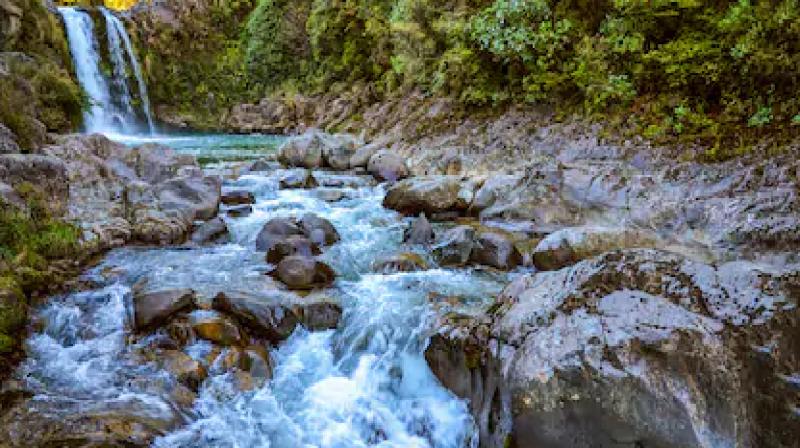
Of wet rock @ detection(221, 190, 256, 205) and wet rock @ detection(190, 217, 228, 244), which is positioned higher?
wet rock @ detection(190, 217, 228, 244)

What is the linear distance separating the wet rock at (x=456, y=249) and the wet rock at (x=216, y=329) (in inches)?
124

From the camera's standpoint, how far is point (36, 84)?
11.5m

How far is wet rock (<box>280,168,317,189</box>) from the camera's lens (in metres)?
11.6

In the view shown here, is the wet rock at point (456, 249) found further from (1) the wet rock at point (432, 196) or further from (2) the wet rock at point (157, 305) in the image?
(2) the wet rock at point (157, 305)

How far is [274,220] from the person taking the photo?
27.6ft

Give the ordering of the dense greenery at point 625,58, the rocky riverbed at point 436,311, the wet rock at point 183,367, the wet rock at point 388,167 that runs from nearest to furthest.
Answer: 1. the rocky riverbed at point 436,311
2. the wet rock at point 183,367
3. the dense greenery at point 625,58
4. the wet rock at point 388,167

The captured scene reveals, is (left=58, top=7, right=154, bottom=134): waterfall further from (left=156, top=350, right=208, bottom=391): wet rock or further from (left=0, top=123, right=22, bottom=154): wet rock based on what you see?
(left=156, top=350, right=208, bottom=391): wet rock

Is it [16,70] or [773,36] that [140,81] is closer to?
[16,70]

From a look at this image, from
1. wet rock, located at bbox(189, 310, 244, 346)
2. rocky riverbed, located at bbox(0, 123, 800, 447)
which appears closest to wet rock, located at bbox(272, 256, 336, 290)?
rocky riverbed, located at bbox(0, 123, 800, 447)

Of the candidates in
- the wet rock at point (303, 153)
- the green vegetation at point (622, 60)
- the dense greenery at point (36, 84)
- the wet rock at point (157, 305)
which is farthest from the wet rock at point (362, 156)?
the wet rock at point (157, 305)

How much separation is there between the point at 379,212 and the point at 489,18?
5265 millimetres

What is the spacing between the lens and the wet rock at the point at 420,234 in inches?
322

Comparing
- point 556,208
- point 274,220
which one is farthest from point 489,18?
point 274,220

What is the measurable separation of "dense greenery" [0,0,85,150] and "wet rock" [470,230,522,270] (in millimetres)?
7600
